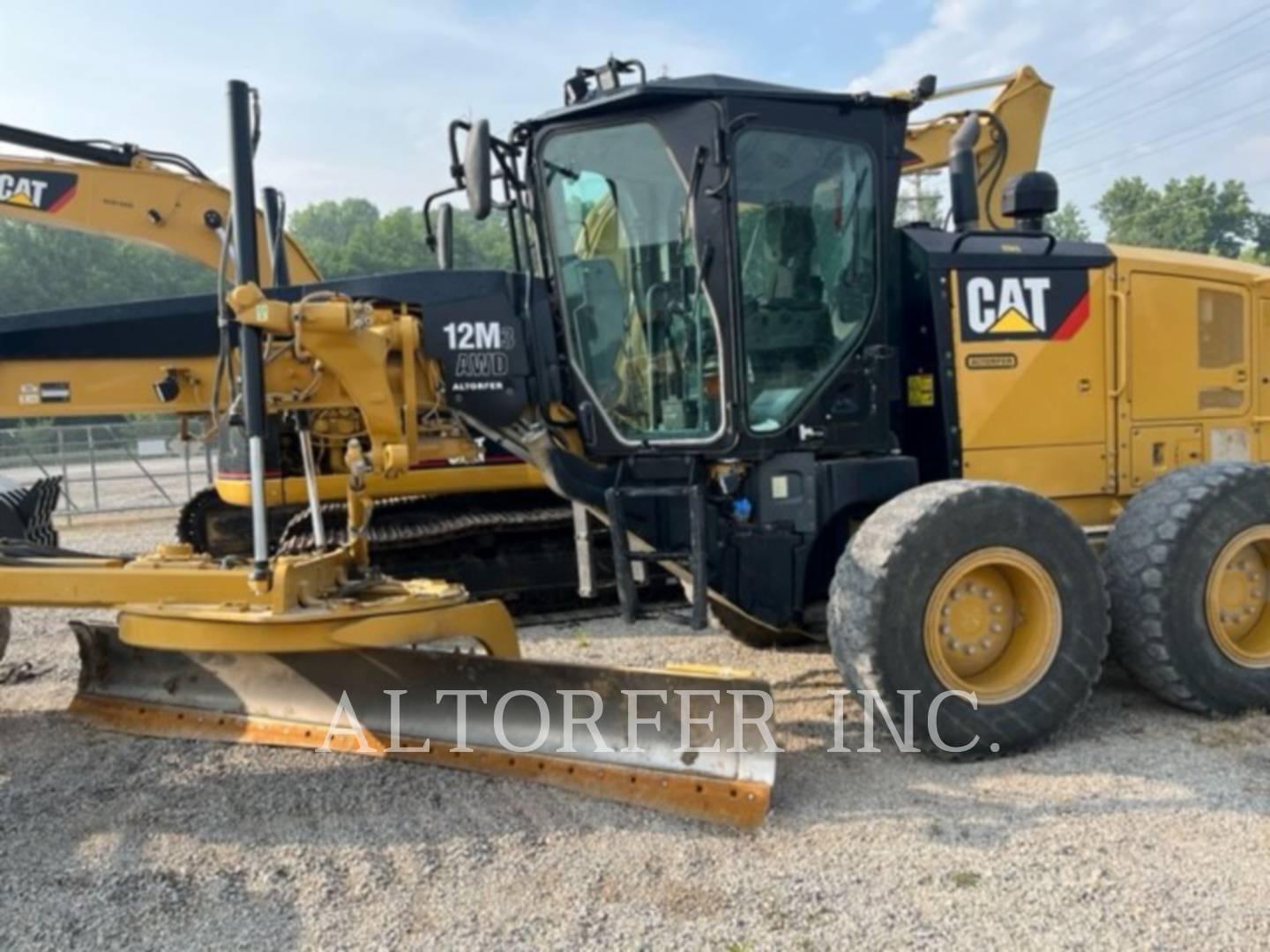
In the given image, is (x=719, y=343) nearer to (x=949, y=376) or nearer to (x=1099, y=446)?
(x=949, y=376)

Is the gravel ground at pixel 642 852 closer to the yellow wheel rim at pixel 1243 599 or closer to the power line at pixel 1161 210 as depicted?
the yellow wheel rim at pixel 1243 599

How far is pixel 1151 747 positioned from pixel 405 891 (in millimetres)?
2932

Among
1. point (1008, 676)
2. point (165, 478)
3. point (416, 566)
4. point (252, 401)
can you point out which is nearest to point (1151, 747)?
point (1008, 676)

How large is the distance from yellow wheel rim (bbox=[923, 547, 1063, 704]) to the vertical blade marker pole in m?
2.50

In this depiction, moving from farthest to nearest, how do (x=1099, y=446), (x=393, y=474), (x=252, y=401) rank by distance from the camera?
(x=1099, y=446) → (x=393, y=474) → (x=252, y=401)

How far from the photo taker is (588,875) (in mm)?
3203

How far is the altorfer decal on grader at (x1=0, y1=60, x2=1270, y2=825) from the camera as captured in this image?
386cm

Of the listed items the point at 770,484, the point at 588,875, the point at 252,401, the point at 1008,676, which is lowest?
the point at 588,875

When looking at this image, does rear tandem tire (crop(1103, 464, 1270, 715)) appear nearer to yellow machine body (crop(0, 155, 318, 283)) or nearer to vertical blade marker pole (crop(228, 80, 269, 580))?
vertical blade marker pole (crop(228, 80, 269, 580))

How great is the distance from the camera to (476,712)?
4.05 metres

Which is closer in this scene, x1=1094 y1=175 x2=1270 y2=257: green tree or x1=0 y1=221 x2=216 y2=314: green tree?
x1=0 y1=221 x2=216 y2=314: green tree

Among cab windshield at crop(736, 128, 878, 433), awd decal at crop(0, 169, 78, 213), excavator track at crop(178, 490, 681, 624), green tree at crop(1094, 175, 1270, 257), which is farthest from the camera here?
green tree at crop(1094, 175, 1270, 257)

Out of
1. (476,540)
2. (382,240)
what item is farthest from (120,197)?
(382,240)

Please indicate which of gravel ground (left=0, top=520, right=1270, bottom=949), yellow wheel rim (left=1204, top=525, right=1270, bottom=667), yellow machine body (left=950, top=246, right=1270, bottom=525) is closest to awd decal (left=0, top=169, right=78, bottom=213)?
gravel ground (left=0, top=520, right=1270, bottom=949)
